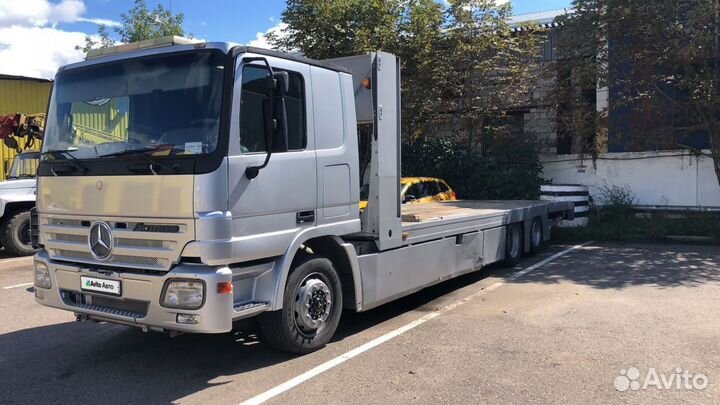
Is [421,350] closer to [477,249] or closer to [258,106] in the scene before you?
[258,106]

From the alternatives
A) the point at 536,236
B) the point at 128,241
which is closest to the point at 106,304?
the point at 128,241

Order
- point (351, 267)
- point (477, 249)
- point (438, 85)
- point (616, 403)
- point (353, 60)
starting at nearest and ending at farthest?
1. point (616, 403)
2. point (351, 267)
3. point (353, 60)
4. point (477, 249)
5. point (438, 85)

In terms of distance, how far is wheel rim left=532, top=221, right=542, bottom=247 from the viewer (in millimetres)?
11391

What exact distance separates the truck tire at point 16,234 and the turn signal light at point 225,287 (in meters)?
9.62

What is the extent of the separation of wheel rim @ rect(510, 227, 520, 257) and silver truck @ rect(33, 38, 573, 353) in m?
4.88

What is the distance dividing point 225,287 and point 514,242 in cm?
702

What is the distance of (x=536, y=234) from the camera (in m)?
11.5

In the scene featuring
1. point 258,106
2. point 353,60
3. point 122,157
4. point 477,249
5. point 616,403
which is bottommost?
point 616,403

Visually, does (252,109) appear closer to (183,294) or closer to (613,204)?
(183,294)

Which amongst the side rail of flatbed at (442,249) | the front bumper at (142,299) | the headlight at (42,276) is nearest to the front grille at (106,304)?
the front bumper at (142,299)

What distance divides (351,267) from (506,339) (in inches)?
68.7

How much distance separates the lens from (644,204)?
615 inches

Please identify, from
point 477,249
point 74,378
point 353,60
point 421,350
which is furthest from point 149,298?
point 477,249

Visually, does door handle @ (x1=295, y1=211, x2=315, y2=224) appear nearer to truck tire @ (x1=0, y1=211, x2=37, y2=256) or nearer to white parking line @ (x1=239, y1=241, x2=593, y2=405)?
→ white parking line @ (x1=239, y1=241, x2=593, y2=405)
